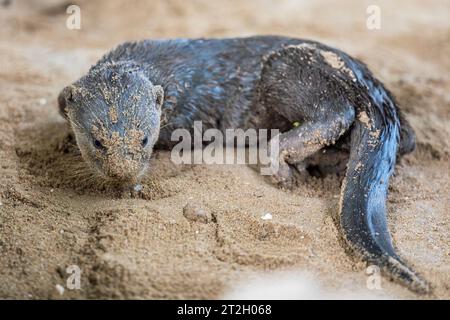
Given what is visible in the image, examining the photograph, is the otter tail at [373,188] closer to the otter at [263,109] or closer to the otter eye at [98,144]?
the otter at [263,109]

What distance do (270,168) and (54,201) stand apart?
125 centimetres

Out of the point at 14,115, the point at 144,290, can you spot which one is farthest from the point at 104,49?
the point at 144,290

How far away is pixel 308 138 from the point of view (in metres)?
3.59

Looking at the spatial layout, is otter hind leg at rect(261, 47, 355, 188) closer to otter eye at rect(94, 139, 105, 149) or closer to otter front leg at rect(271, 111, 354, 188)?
otter front leg at rect(271, 111, 354, 188)

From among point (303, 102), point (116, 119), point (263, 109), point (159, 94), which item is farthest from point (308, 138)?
point (116, 119)

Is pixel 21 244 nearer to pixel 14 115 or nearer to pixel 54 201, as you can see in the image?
pixel 54 201

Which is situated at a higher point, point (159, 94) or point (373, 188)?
point (159, 94)

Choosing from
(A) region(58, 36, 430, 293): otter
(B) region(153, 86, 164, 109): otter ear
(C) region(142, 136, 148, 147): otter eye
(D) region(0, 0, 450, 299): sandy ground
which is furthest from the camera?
(B) region(153, 86, 164, 109): otter ear

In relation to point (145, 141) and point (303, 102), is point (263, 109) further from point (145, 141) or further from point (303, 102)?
point (145, 141)

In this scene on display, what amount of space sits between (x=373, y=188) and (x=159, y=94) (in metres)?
1.33

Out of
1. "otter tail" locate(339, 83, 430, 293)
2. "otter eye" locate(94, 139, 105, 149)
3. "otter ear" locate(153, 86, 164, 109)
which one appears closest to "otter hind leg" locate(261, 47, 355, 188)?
"otter tail" locate(339, 83, 430, 293)

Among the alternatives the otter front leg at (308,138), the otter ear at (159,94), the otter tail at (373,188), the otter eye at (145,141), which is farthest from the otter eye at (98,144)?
the otter tail at (373,188)

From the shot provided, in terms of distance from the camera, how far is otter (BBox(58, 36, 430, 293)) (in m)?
3.14

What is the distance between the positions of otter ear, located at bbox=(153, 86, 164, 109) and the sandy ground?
397 millimetres
